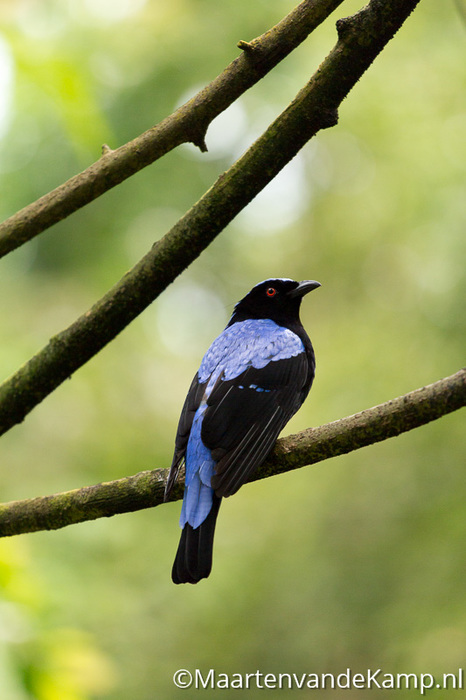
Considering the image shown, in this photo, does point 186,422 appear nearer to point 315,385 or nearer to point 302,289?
point 302,289

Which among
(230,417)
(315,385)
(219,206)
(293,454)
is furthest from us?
(315,385)

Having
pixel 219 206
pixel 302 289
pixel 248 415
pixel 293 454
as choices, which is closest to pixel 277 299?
pixel 302 289

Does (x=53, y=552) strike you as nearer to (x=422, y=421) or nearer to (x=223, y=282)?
(x=422, y=421)

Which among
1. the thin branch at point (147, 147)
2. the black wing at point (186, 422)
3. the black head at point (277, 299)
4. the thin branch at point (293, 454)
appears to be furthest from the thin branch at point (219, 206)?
the black head at point (277, 299)

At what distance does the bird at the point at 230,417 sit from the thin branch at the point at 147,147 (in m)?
1.13

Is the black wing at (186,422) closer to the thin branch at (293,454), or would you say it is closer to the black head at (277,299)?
the thin branch at (293,454)

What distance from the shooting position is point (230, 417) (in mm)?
3451

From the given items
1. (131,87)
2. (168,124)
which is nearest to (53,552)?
(168,124)

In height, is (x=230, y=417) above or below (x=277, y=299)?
below

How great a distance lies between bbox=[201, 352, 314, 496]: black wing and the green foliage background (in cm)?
103

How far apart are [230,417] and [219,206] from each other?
3.35 feet

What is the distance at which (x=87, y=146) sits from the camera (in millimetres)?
2529

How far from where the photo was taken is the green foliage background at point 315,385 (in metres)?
5.91

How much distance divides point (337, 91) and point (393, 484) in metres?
4.41
